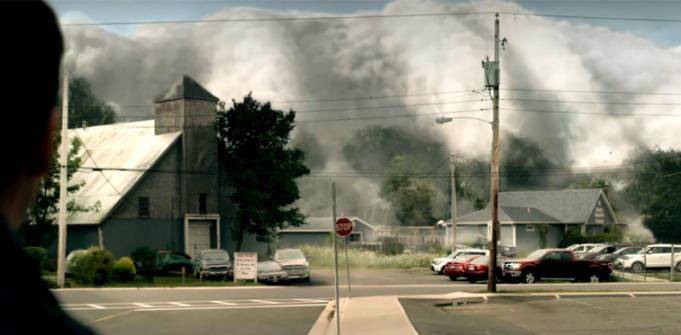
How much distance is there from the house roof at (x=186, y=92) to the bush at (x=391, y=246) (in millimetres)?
17093

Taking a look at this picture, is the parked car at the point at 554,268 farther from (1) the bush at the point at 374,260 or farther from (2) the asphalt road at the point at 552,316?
(1) the bush at the point at 374,260

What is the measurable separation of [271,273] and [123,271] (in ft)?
22.9

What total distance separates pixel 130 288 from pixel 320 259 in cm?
2373

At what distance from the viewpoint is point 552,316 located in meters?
21.7

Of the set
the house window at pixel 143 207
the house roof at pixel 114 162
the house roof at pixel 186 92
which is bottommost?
the house window at pixel 143 207

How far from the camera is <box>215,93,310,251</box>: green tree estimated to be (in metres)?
48.5

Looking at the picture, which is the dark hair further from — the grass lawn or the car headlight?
the car headlight

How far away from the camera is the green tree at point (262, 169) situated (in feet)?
159

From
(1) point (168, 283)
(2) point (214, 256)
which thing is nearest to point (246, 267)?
(2) point (214, 256)

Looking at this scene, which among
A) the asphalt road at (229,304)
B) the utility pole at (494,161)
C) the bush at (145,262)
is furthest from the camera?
the bush at (145,262)

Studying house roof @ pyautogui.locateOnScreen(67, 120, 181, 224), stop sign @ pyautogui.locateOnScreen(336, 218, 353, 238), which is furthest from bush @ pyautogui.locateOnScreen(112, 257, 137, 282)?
stop sign @ pyautogui.locateOnScreen(336, 218, 353, 238)

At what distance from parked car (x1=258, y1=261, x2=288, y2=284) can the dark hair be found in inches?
1455

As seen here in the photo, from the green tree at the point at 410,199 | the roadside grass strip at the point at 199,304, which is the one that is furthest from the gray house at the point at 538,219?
the roadside grass strip at the point at 199,304

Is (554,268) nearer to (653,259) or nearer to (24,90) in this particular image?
(653,259)
